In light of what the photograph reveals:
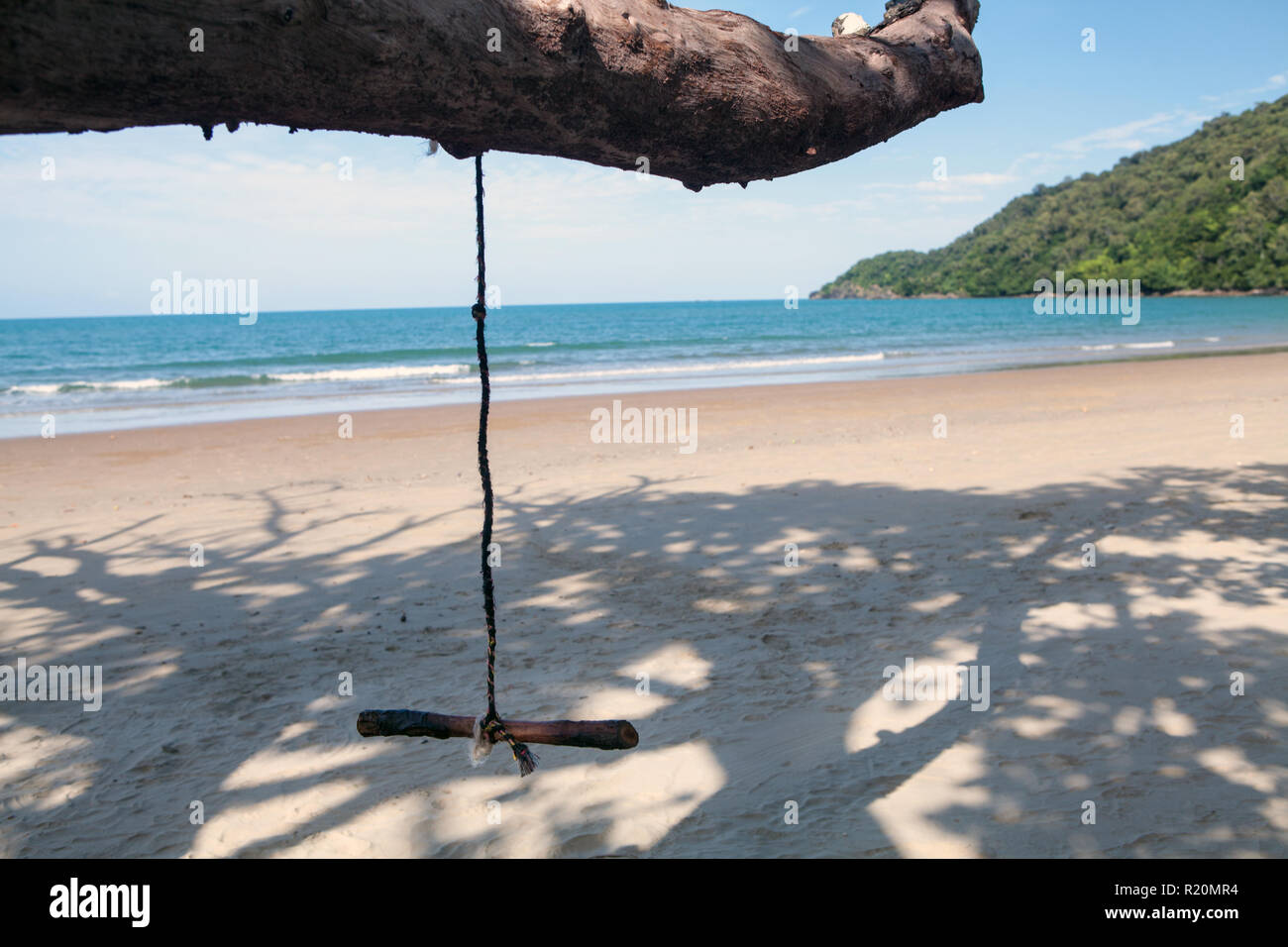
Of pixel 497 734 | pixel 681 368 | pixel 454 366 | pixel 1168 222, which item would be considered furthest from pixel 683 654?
pixel 1168 222

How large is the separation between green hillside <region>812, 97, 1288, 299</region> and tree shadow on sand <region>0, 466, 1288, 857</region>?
3263 inches

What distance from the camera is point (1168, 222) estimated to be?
81812 mm

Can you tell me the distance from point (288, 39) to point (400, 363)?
33.6m

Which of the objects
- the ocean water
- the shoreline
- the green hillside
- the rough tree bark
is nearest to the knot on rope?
the rough tree bark

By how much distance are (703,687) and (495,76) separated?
304cm

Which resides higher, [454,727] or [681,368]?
[681,368]

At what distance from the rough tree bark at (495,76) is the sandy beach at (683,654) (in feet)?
7.30

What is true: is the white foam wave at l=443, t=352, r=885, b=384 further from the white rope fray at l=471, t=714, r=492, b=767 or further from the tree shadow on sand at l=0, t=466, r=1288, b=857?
the white rope fray at l=471, t=714, r=492, b=767

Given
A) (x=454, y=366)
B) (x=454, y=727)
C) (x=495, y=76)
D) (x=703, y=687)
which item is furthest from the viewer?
(x=454, y=366)

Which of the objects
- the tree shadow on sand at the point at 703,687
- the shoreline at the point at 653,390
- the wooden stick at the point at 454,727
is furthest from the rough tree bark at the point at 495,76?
the shoreline at the point at 653,390

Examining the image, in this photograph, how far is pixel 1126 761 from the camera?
3.28 meters

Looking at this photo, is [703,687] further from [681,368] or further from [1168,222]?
[1168,222]

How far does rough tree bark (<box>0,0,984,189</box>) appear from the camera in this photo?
139 cm

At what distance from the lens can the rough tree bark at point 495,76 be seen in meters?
1.39
